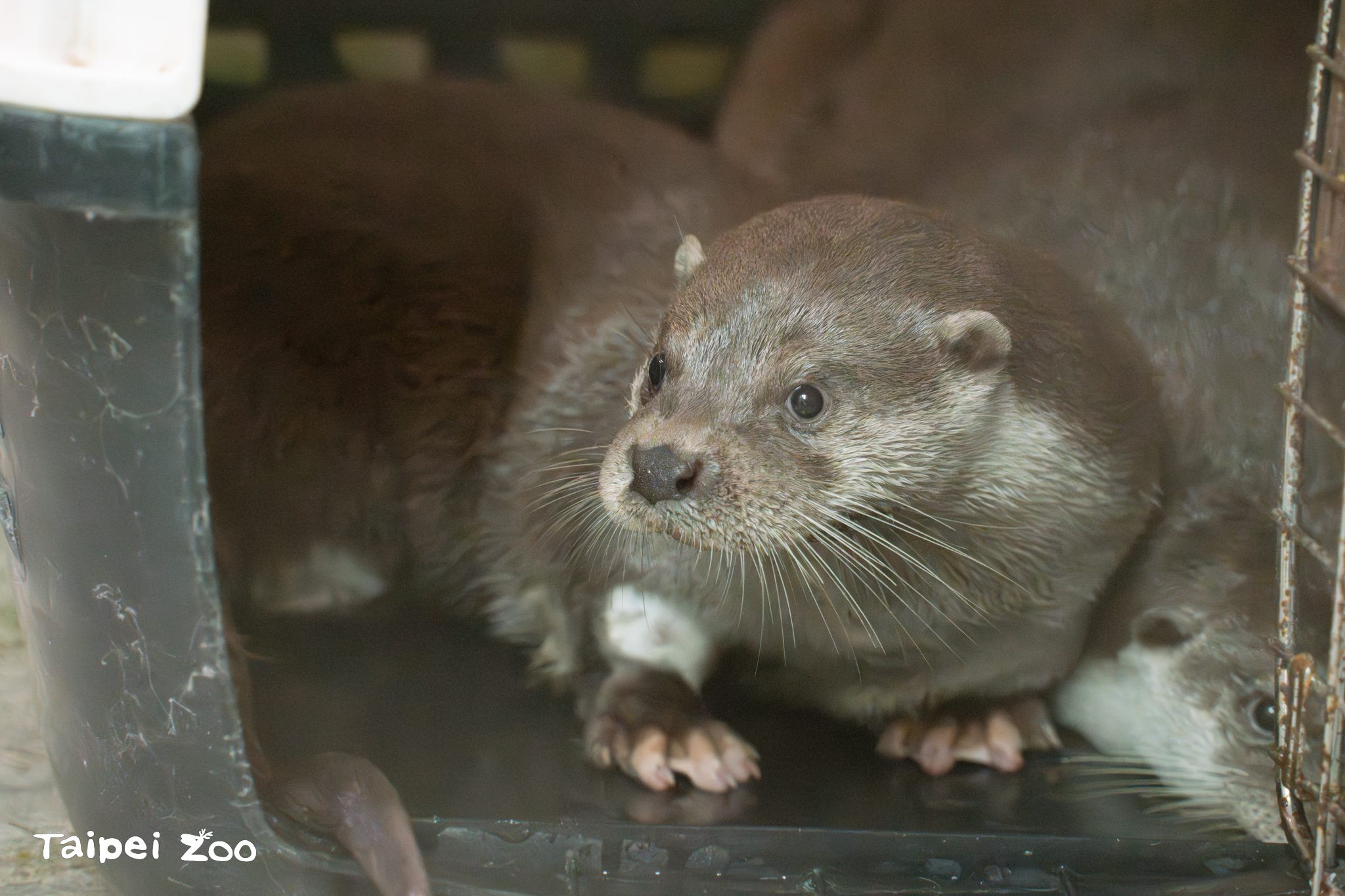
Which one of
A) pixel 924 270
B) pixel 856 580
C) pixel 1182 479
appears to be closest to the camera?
pixel 924 270

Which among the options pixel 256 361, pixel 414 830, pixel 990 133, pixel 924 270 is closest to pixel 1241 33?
pixel 990 133

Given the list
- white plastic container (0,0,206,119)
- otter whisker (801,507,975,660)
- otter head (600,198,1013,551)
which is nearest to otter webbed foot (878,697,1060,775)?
otter whisker (801,507,975,660)

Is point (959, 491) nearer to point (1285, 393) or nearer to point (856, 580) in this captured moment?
point (856, 580)

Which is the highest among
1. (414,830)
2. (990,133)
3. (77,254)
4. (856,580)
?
(990,133)

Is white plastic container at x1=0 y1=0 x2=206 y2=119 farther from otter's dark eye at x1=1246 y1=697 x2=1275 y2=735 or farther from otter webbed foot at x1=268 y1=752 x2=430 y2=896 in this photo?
otter's dark eye at x1=1246 y1=697 x2=1275 y2=735

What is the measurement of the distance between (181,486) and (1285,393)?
3.27ft

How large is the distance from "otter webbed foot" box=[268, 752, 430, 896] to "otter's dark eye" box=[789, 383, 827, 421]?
0.57 meters

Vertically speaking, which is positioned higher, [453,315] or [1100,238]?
[1100,238]

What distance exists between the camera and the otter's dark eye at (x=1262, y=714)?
1704 millimetres

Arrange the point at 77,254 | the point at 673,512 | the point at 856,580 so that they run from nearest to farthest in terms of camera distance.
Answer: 1. the point at 77,254
2. the point at 673,512
3. the point at 856,580

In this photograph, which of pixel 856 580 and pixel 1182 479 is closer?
pixel 856 580

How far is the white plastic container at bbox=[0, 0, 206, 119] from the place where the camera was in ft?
3.33

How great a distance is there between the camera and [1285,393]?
4.07 ft

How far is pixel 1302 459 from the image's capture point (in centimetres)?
128
